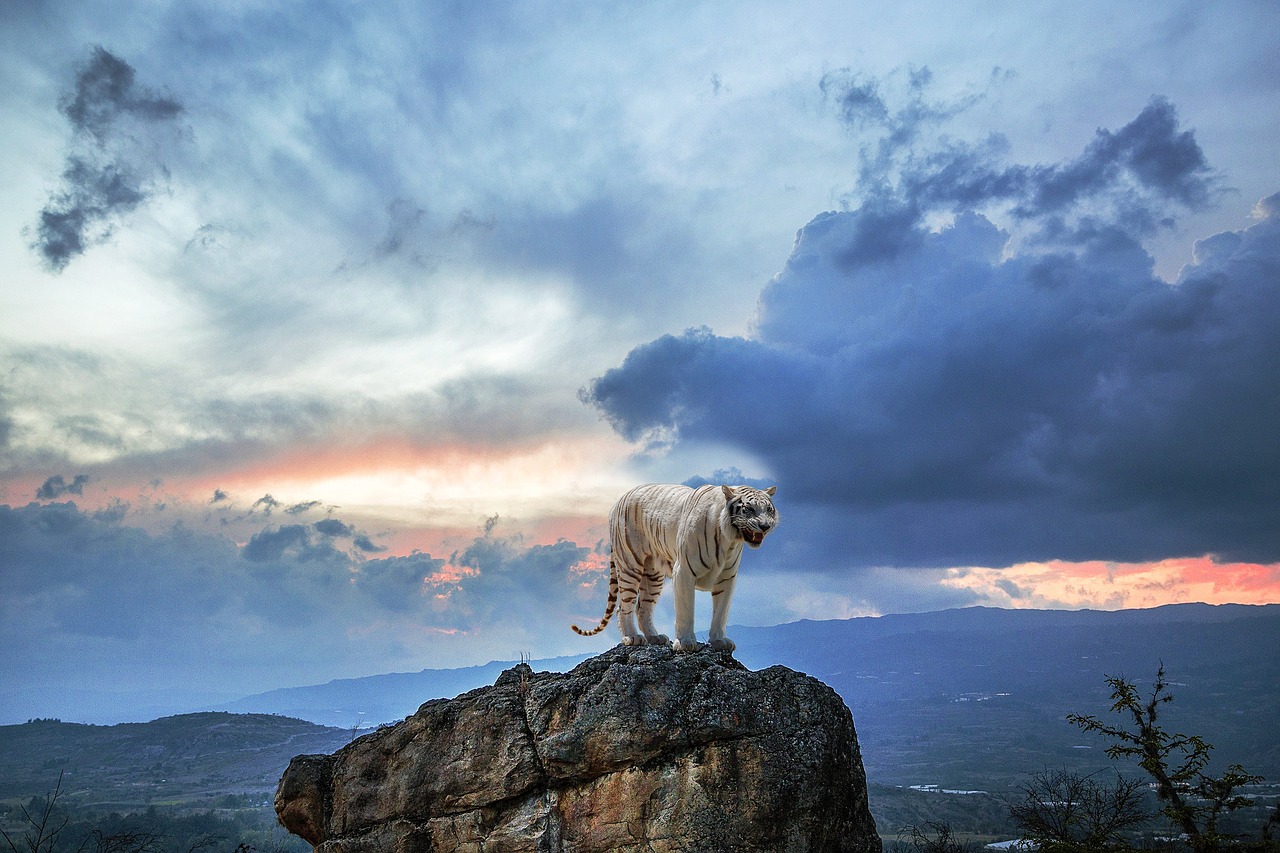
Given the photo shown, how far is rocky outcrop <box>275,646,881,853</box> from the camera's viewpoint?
12.9 m

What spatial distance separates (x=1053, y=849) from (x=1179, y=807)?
112 inches

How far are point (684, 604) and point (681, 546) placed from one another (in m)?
1.12

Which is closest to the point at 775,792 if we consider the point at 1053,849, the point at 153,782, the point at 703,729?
the point at 703,729

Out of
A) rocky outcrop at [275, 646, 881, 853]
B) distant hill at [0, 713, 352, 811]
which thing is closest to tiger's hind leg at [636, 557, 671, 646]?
rocky outcrop at [275, 646, 881, 853]

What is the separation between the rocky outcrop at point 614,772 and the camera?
1293cm

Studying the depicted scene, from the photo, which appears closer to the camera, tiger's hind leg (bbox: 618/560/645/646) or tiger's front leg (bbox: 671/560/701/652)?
tiger's front leg (bbox: 671/560/701/652)

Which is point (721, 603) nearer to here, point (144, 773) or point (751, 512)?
point (751, 512)

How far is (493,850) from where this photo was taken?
545 inches

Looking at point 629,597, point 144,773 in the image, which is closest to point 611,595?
point 629,597

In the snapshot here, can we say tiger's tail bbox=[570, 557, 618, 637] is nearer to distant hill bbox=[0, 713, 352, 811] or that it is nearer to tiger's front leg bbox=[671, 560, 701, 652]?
tiger's front leg bbox=[671, 560, 701, 652]

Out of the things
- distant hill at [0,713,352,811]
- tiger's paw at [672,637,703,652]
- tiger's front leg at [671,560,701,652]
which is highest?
tiger's front leg at [671,560,701,652]

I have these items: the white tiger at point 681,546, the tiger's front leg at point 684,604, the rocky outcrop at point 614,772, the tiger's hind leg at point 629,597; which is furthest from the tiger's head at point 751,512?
the tiger's hind leg at point 629,597

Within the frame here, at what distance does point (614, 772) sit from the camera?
13.6 m

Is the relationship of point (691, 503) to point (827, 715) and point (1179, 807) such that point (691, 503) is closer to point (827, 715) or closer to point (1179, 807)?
point (827, 715)
